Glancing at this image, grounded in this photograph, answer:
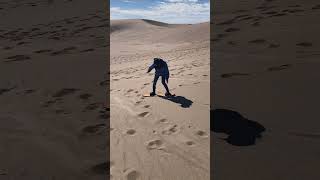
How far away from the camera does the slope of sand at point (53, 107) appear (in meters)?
4.12

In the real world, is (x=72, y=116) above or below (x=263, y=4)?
below

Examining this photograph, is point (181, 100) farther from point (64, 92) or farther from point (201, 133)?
point (64, 92)

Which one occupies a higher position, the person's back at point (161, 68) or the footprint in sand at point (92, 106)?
the person's back at point (161, 68)

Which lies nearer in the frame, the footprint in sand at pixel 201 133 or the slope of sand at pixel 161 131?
the slope of sand at pixel 161 131

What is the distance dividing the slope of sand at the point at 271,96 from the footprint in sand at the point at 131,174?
3.02 ft

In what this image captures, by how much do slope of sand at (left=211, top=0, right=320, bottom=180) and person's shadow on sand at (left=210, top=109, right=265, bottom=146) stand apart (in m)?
0.01

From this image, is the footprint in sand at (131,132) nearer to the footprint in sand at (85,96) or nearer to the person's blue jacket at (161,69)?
the footprint in sand at (85,96)

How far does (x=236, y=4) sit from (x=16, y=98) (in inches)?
546

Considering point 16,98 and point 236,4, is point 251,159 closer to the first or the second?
point 16,98

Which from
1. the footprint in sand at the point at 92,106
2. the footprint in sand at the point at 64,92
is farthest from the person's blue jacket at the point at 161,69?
the footprint in sand at the point at 64,92

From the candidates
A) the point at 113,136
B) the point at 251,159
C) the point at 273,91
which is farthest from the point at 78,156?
the point at 273,91

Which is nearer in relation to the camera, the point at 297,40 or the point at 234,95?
the point at 234,95

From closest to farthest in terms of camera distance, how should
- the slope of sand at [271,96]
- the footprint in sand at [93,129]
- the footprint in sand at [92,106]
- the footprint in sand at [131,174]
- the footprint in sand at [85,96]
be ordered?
the footprint in sand at [131,174] < the slope of sand at [271,96] < the footprint in sand at [93,129] < the footprint in sand at [92,106] < the footprint in sand at [85,96]

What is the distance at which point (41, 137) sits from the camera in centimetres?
495
